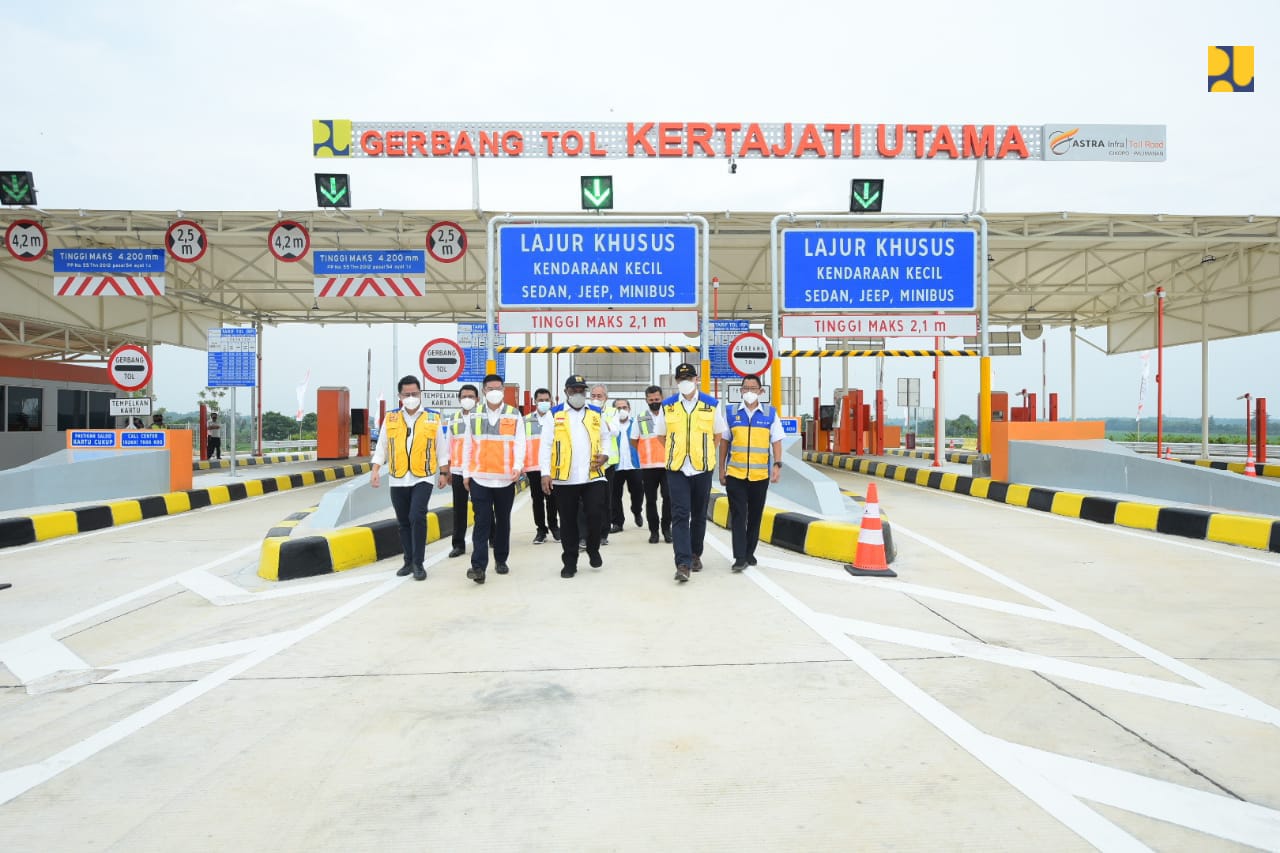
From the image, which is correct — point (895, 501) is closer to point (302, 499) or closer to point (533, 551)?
point (533, 551)

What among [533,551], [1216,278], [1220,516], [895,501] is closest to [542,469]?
[533,551]

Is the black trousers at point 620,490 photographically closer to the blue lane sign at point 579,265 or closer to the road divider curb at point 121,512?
the blue lane sign at point 579,265

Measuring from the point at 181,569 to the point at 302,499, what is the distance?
759cm

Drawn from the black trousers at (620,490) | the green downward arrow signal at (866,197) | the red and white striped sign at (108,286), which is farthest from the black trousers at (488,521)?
the red and white striped sign at (108,286)

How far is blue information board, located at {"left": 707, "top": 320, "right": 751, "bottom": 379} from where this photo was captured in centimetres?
2802

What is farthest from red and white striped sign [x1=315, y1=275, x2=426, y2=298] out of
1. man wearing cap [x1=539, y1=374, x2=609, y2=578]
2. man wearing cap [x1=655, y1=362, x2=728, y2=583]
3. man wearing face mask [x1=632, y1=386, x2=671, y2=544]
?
man wearing cap [x1=655, y1=362, x2=728, y2=583]

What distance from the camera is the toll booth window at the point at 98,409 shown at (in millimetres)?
22969

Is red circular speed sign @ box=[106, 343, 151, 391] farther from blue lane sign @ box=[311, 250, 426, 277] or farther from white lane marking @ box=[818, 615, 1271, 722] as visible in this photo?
white lane marking @ box=[818, 615, 1271, 722]

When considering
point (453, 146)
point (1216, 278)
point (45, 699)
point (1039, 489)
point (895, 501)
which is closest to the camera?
point (45, 699)

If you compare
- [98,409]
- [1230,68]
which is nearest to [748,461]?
[1230,68]

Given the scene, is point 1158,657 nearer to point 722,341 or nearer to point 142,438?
point 142,438

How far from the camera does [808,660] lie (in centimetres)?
442

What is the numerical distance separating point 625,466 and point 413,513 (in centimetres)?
323

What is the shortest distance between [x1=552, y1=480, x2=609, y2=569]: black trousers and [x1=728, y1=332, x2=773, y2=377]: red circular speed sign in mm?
6424
